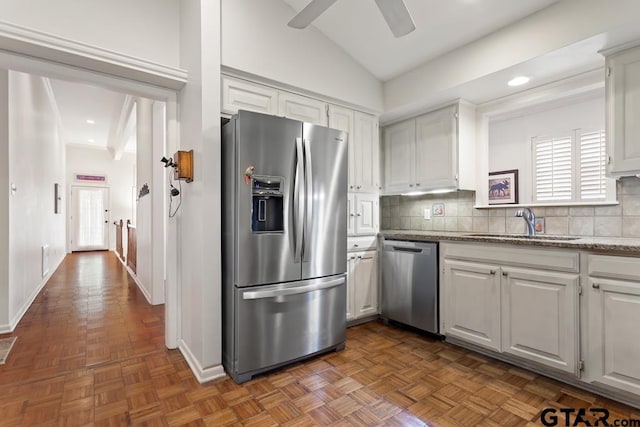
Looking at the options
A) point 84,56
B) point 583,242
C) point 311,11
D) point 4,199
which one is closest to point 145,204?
point 4,199

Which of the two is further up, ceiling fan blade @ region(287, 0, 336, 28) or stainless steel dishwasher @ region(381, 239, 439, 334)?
ceiling fan blade @ region(287, 0, 336, 28)

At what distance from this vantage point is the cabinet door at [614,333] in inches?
68.9

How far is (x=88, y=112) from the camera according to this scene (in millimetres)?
6621

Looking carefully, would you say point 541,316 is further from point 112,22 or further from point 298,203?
point 112,22

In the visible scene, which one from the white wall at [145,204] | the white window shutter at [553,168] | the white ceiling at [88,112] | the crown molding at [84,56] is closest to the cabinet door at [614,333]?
the white window shutter at [553,168]

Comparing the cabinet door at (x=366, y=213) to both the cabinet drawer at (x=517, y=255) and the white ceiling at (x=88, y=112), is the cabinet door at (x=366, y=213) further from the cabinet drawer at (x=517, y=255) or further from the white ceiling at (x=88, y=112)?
the white ceiling at (x=88, y=112)

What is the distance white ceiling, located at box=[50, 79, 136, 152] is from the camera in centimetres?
542

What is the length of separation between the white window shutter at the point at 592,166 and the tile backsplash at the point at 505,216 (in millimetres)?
349

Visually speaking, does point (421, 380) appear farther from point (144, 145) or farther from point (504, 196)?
point (144, 145)

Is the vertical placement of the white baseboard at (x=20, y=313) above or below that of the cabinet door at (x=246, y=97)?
below

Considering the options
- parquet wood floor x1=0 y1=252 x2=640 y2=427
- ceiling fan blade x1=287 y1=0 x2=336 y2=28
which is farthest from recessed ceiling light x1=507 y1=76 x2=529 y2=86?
parquet wood floor x1=0 y1=252 x2=640 y2=427

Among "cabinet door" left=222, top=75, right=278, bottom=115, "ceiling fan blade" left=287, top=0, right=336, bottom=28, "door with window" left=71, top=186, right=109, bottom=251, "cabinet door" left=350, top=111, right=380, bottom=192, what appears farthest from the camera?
"door with window" left=71, top=186, right=109, bottom=251

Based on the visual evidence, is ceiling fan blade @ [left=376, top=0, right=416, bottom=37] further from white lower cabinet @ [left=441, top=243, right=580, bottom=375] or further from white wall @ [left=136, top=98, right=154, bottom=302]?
white wall @ [left=136, top=98, right=154, bottom=302]

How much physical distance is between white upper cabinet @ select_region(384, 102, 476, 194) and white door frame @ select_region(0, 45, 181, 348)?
2.22 metres
